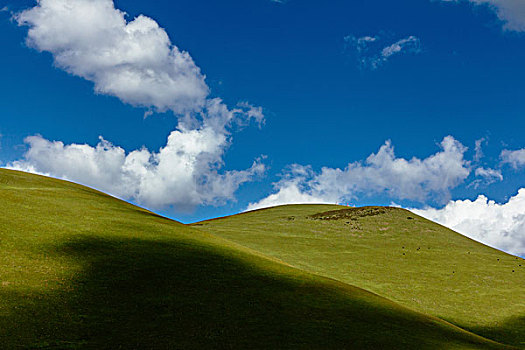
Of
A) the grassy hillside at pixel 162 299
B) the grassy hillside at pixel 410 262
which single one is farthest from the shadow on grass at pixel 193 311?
the grassy hillside at pixel 410 262

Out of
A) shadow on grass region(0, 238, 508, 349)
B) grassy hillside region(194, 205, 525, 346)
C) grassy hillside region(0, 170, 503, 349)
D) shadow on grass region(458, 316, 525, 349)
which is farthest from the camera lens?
grassy hillside region(194, 205, 525, 346)

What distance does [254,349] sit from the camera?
2230cm

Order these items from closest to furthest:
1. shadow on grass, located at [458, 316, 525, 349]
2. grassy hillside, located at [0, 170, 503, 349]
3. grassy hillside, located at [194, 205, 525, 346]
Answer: grassy hillside, located at [0, 170, 503, 349], shadow on grass, located at [458, 316, 525, 349], grassy hillside, located at [194, 205, 525, 346]

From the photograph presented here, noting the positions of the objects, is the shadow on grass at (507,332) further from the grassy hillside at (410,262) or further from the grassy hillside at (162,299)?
the grassy hillside at (162,299)

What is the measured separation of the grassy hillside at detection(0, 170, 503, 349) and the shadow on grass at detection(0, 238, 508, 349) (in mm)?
88

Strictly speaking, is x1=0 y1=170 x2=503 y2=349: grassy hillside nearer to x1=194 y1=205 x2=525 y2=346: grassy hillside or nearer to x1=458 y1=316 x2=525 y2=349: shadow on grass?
x1=458 y1=316 x2=525 y2=349: shadow on grass

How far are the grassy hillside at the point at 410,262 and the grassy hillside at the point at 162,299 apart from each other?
13598 mm

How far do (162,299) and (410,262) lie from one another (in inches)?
1982

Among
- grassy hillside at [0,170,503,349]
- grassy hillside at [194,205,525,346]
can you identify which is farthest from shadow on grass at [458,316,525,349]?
grassy hillside at [0,170,503,349]

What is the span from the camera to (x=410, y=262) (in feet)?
216

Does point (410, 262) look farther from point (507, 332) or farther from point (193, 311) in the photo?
point (193, 311)

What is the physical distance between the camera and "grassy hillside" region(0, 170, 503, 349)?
23.0 m

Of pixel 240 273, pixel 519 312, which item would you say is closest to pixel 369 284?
pixel 519 312

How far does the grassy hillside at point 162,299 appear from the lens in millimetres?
22969
